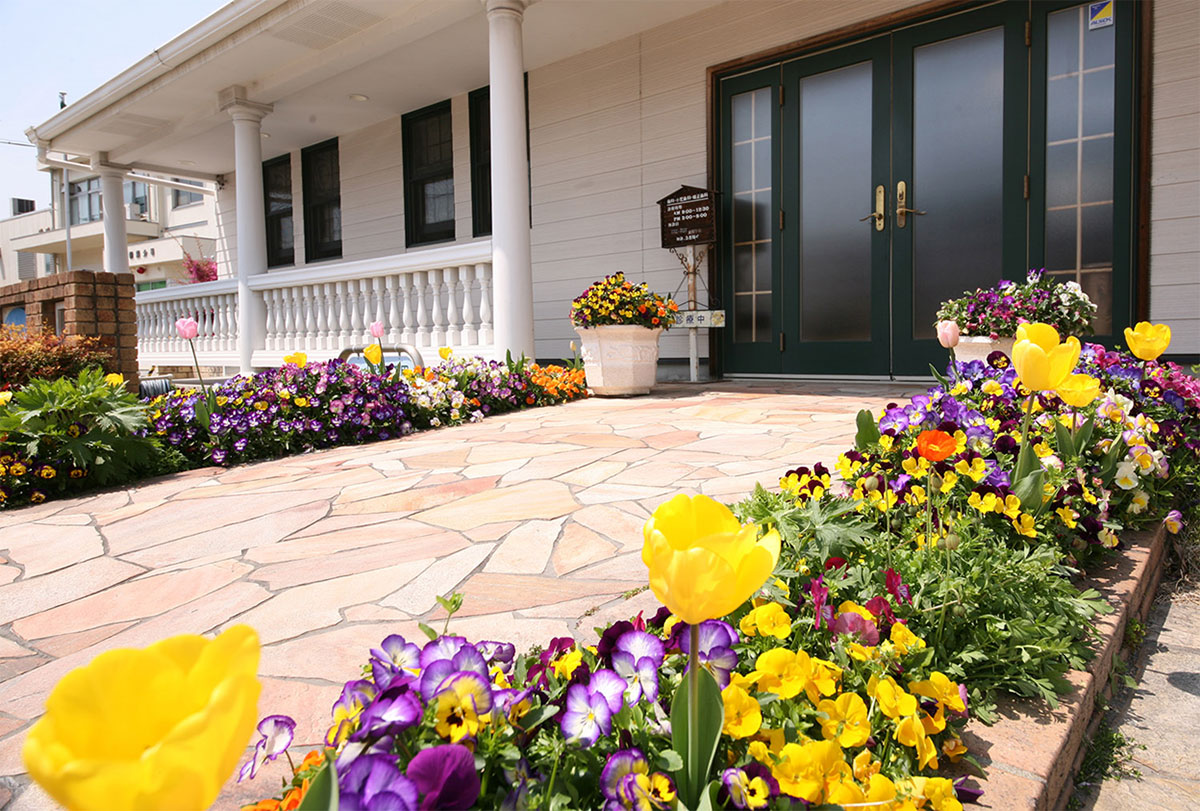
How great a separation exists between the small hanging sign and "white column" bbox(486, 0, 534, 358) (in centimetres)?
142

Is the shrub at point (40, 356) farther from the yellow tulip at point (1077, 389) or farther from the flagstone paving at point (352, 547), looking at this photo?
the yellow tulip at point (1077, 389)

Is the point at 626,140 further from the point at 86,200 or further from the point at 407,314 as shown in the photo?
the point at 86,200

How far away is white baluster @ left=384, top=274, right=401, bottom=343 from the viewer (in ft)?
23.5

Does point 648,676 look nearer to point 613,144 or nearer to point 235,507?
point 235,507

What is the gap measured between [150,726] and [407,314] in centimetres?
700

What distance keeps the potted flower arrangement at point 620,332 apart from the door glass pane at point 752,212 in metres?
1.13

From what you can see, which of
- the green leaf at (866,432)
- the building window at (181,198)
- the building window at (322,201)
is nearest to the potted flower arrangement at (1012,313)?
the green leaf at (866,432)

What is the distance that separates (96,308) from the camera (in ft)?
17.8

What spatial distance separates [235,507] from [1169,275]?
567cm

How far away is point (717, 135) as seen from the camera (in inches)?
265

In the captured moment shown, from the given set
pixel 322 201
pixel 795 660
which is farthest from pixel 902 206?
pixel 322 201

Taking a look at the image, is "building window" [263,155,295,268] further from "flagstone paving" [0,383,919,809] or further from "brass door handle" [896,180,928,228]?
"brass door handle" [896,180,928,228]

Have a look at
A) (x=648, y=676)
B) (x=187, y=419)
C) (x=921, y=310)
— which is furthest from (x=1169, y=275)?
(x=187, y=419)

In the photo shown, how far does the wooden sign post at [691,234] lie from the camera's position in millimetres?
A: 6453
